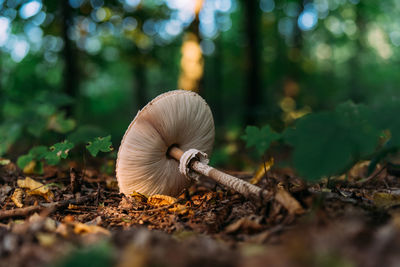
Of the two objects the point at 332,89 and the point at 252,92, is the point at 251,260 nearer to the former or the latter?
the point at 252,92

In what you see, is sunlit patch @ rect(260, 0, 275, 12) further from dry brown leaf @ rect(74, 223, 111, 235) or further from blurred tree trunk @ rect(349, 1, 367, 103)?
dry brown leaf @ rect(74, 223, 111, 235)

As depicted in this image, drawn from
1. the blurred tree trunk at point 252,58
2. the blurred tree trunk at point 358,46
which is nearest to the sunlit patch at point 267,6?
the blurred tree trunk at point 358,46

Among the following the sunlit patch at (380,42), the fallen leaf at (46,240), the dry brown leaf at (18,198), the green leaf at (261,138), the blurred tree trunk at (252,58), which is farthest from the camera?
the sunlit patch at (380,42)

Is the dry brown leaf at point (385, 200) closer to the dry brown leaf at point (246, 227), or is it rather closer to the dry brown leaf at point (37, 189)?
the dry brown leaf at point (246, 227)

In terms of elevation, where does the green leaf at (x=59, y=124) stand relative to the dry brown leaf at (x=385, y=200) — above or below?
above

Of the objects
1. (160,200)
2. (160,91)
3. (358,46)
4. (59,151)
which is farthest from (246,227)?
(358,46)

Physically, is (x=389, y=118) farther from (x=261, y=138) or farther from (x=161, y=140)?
(x=161, y=140)

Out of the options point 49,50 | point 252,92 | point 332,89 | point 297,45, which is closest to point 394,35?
point 332,89

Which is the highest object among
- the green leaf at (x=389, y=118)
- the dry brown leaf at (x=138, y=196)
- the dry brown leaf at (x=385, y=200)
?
the green leaf at (x=389, y=118)
